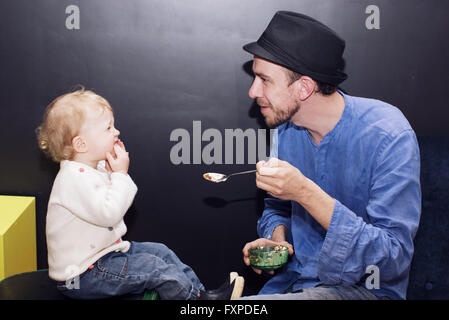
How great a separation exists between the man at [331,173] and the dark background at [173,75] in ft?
1.48

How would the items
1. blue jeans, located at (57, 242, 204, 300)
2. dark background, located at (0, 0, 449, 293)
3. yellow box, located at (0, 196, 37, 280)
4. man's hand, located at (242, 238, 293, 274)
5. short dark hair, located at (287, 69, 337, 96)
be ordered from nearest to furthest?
blue jeans, located at (57, 242, 204, 300) → short dark hair, located at (287, 69, 337, 96) → man's hand, located at (242, 238, 293, 274) → yellow box, located at (0, 196, 37, 280) → dark background, located at (0, 0, 449, 293)

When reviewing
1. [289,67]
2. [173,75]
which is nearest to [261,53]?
[289,67]

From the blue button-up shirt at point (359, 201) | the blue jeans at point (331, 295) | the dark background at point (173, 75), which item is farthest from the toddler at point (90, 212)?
the dark background at point (173, 75)

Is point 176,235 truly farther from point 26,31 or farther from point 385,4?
point 385,4

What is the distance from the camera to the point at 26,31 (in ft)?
7.09

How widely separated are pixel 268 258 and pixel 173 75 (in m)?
0.97

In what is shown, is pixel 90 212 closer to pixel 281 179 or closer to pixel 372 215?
pixel 281 179

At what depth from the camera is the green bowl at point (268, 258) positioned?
1812mm

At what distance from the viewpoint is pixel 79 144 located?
1648 mm

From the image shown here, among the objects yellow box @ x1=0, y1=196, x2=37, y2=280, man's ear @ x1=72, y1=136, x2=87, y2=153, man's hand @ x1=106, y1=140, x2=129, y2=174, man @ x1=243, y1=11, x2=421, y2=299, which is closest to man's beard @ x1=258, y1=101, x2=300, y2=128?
man @ x1=243, y1=11, x2=421, y2=299

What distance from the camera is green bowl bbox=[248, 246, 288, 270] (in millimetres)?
1812

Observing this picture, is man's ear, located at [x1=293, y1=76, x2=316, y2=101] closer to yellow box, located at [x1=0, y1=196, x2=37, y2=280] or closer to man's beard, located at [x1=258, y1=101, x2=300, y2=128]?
man's beard, located at [x1=258, y1=101, x2=300, y2=128]

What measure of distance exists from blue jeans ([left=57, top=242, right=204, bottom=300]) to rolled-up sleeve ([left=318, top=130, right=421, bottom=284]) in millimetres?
517
